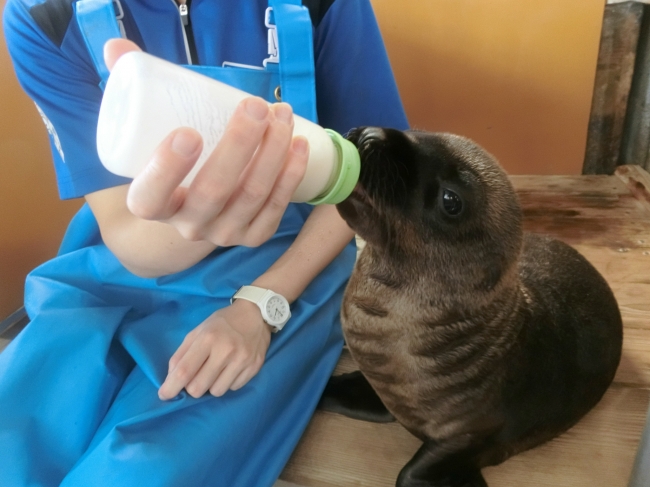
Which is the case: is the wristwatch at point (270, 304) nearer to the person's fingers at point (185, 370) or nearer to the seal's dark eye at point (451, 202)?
the person's fingers at point (185, 370)

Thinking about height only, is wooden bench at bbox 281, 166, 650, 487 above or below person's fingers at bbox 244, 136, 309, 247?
below

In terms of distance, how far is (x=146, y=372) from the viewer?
73 cm

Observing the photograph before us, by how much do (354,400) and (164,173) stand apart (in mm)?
629

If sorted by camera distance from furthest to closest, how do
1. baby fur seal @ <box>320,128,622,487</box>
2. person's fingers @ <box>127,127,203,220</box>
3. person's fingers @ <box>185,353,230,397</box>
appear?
person's fingers @ <box>185,353,230,397</box> < baby fur seal @ <box>320,128,622,487</box> < person's fingers @ <box>127,127,203,220</box>

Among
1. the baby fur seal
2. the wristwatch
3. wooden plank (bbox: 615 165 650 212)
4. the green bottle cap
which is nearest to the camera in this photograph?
the green bottle cap

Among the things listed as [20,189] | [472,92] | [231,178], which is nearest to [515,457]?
[231,178]

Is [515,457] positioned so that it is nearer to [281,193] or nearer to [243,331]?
[243,331]

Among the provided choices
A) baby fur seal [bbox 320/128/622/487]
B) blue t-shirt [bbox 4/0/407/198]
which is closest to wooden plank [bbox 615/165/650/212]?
baby fur seal [bbox 320/128/622/487]

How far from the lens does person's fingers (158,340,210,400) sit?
0.69m

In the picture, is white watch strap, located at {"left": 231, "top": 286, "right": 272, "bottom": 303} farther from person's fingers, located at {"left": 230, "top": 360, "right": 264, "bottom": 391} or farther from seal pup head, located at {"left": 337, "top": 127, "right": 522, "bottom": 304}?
seal pup head, located at {"left": 337, "top": 127, "right": 522, "bottom": 304}

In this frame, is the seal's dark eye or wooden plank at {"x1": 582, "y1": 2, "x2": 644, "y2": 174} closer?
the seal's dark eye

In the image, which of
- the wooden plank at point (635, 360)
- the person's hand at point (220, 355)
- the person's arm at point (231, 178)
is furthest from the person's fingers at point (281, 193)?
the wooden plank at point (635, 360)

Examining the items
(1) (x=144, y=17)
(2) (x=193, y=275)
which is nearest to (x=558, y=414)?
(2) (x=193, y=275)

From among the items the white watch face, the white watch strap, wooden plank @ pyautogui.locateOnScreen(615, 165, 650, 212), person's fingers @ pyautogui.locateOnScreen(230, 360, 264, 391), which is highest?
the white watch strap
